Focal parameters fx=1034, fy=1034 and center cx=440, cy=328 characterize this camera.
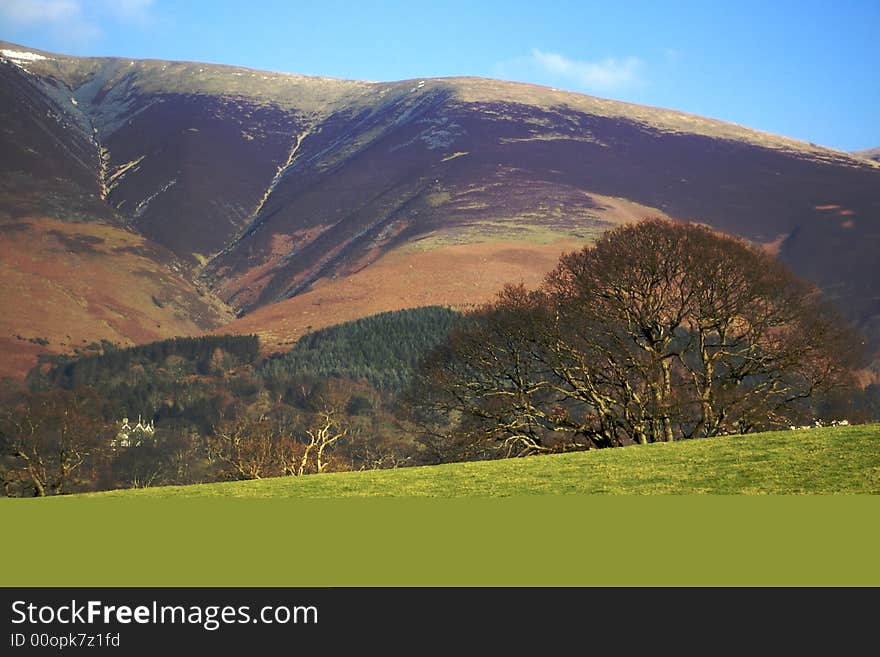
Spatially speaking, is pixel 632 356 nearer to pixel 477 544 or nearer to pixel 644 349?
pixel 644 349

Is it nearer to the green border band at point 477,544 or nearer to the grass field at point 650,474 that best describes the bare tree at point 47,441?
the grass field at point 650,474

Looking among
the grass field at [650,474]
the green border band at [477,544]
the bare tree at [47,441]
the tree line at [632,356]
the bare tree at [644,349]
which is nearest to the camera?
the green border band at [477,544]

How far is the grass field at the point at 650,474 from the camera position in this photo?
28.5 metres

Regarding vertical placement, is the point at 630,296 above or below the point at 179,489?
above

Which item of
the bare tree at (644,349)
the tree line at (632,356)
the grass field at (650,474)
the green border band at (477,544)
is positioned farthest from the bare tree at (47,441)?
the green border band at (477,544)

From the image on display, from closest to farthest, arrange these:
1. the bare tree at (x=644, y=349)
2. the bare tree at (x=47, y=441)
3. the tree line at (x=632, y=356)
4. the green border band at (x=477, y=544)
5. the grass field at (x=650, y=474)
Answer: the green border band at (x=477, y=544) → the grass field at (x=650, y=474) → the bare tree at (x=644, y=349) → the tree line at (x=632, y=356) → the bare tree at (x=47, y=441)

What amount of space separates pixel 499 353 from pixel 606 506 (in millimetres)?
32427

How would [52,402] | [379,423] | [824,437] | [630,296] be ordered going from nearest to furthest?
[824,437] → [630,296] → [52,402] → [379,423]

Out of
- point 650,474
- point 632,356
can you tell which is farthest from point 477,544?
point 632,356

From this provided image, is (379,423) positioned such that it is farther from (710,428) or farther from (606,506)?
(606,506)

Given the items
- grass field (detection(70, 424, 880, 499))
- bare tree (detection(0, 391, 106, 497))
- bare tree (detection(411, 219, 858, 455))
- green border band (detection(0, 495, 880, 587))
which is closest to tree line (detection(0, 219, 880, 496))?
bare tree (detection(411, 219, 858, 455))
